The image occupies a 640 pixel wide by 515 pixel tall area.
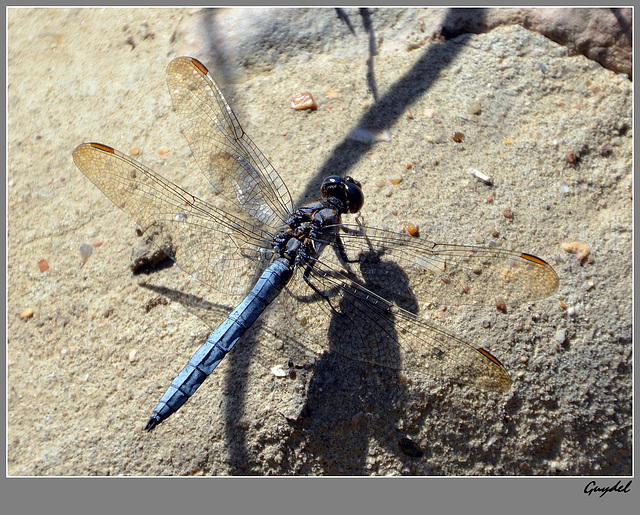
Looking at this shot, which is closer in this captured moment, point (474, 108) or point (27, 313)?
point (27, 313)

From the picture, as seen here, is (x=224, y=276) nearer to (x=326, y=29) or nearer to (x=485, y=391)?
(x=485, y=391)

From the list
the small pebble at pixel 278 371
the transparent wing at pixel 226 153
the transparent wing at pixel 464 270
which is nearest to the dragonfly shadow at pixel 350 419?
the small pebble at pixel 278 371

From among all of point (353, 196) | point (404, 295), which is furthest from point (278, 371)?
point (353, 196)

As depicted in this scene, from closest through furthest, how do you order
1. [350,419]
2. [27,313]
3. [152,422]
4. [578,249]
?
1. [152,422]
2. [350,419]
3. [578,249]
4. [27,313]

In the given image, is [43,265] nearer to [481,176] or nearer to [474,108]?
[481,176]

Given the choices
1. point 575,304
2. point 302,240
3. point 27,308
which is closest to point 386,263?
point 302,240

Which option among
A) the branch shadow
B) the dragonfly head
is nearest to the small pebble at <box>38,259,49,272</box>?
the branch shadow
